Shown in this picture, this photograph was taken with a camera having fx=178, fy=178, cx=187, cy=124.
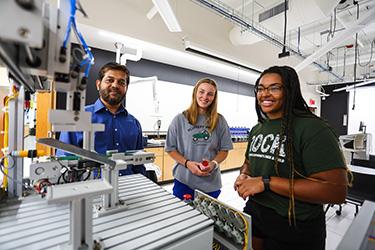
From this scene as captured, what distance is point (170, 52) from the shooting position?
3375mm

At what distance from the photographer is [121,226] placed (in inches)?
26.1

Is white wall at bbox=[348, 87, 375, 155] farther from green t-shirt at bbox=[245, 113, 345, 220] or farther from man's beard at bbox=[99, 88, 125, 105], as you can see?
man's beard at bbox=[99, 88, 125, 105]

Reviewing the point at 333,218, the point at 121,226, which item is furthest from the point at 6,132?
the point at 333,218

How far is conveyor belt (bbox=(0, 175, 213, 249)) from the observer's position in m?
0.57

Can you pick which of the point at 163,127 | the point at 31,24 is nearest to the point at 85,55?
the point at 31,24

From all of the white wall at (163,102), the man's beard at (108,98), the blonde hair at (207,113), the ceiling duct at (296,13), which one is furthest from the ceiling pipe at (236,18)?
the white wall at (163,102)

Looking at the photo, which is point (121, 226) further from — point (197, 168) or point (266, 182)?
point (197, 168)

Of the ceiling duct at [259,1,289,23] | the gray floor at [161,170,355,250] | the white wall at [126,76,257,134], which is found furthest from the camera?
the white wall at [126,76,257,134]

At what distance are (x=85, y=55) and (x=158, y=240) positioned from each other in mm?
691

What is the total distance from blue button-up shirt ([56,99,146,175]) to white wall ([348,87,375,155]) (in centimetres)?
859

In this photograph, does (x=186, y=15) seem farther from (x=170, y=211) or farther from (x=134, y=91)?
(x=170, y=211)

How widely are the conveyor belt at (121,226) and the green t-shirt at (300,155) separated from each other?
42 cm

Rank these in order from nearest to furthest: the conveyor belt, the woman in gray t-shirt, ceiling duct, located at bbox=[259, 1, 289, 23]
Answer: the conveyor belt → the woman in gray t-shirt → ceiling duct, located at bbox=[259, 1, 289, 23]

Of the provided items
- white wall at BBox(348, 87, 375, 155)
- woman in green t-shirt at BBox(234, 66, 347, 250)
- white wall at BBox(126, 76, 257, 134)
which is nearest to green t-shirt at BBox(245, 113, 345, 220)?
woman in green t-shirt at BBox(234, 66, 347, 250)
